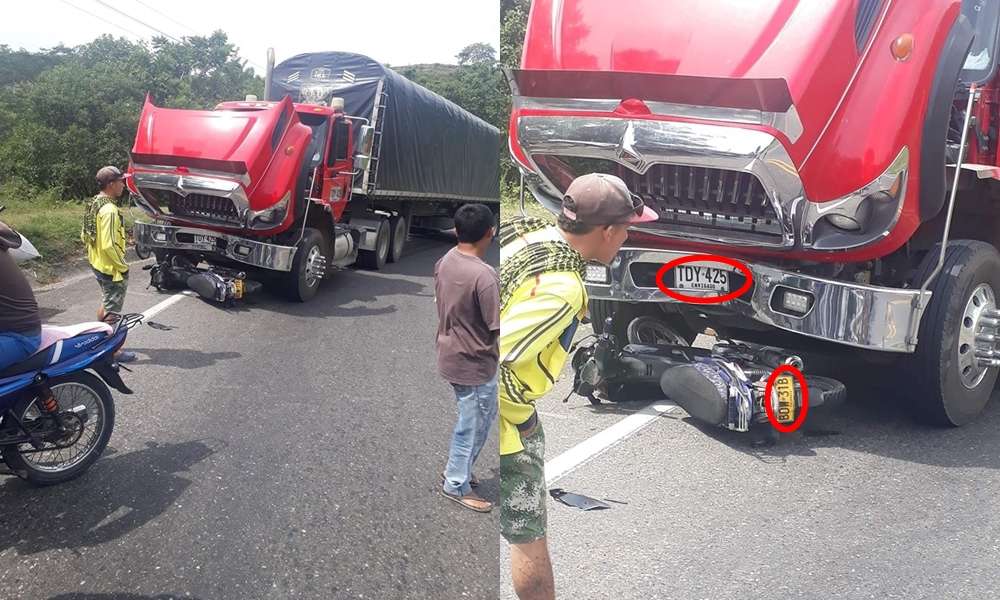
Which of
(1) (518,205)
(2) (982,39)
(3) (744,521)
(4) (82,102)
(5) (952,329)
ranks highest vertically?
(2) (982,39)

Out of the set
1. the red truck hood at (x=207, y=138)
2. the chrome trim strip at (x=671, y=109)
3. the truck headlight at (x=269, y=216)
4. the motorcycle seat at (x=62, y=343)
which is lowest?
the motorcycle seat at (x=62, y=343)

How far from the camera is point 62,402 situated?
3.91 ft

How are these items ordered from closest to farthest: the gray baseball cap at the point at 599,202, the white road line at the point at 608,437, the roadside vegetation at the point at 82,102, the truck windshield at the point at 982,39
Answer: the gray baseball cap at the point at 599,202, the roadside vegetation at the point at 82,102, the white road line at the point at 608,437, the truck windshield at the point at 982,39

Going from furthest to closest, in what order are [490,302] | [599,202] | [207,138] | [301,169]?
[301,169] → [207,138] → [490,302] → [599,202]

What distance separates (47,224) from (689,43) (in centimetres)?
90

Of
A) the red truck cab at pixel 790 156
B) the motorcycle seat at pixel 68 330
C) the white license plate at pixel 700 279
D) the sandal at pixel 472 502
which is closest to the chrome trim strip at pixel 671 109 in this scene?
the red truck cab at pixel 790 156

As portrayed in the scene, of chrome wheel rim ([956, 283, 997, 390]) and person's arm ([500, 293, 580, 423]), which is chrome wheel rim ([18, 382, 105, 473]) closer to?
person's arm ([500, 293, 580, 423])

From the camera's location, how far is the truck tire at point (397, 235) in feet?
4.50

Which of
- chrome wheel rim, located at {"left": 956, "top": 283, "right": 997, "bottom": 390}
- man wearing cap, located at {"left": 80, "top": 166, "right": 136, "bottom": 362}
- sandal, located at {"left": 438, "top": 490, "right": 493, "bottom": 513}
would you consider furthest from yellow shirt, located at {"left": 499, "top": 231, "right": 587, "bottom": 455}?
chrome wheel rim, located at {"left": 956, "top": 283, "right": 997, "bottom": 390}

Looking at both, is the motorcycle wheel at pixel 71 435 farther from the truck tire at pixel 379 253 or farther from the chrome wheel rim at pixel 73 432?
the truck tire at pixel 379 253

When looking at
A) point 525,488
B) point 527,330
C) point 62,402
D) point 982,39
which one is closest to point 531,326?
point 527,330

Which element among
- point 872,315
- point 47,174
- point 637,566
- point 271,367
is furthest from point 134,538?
point 872,315

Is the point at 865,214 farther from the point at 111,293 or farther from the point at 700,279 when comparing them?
the point at 111,293

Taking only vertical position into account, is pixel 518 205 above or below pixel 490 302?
above
